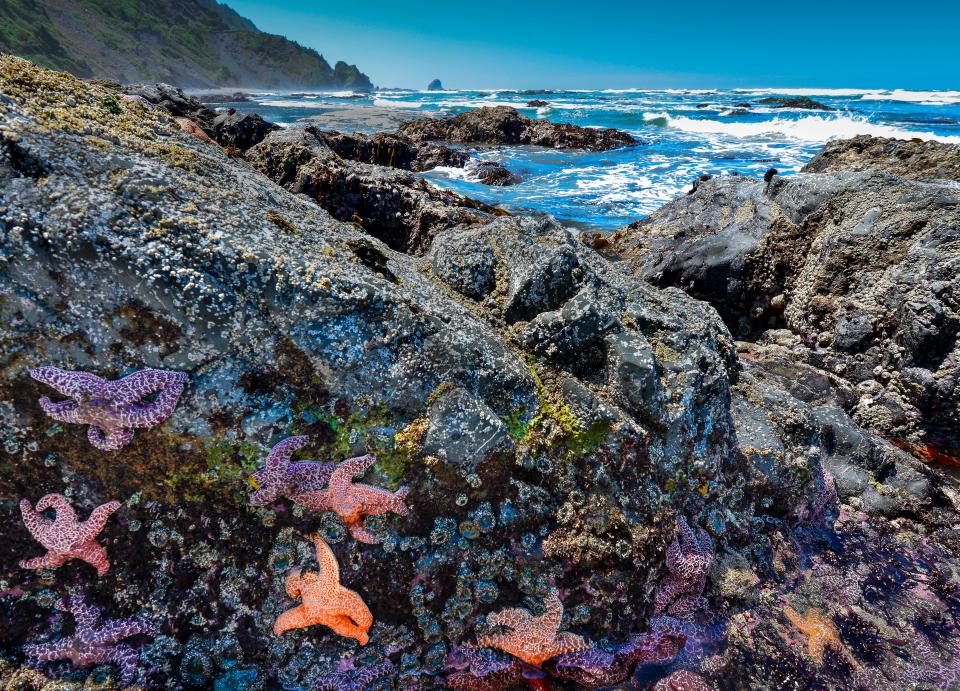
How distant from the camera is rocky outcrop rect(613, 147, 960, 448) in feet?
16.4

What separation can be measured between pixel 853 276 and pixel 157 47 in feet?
523

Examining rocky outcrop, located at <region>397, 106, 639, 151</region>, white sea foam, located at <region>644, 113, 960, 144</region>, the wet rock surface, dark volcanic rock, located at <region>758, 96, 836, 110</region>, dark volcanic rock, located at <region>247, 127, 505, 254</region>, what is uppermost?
dark volcanic rock, located at <region>758, 96, 836, 110</region>

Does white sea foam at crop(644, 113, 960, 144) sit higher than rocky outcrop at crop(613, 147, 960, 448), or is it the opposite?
white sea foam at crop(644, 113, 960, 144)

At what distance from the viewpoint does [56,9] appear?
105 meters

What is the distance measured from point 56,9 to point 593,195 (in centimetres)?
14568

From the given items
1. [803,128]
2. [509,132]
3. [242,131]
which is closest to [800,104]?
[803,128]

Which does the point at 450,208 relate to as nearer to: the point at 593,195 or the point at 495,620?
the point at 495,620

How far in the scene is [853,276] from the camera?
6.02 metres

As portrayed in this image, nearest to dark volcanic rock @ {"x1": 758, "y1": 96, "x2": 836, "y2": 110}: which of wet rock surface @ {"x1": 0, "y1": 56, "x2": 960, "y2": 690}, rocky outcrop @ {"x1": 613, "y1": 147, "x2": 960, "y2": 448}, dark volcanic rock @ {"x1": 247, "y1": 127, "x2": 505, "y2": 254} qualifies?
rocky outcrop @ {"x1": 613, "y1": 147, "x2": 960, "y2": 448}

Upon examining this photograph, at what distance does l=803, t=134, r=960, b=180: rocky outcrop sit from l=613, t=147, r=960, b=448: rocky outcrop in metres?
2.06

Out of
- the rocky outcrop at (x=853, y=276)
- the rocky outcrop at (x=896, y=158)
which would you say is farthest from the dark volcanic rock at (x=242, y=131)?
the rocky outcrop at (x=896, y=158)

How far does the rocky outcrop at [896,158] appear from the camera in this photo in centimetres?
856

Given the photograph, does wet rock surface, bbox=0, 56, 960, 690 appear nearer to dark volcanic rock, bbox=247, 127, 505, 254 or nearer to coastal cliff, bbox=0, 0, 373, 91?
dark volcanic rock, bbox=247, 127, 505, 254

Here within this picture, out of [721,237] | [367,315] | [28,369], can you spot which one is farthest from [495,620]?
[721,237]
